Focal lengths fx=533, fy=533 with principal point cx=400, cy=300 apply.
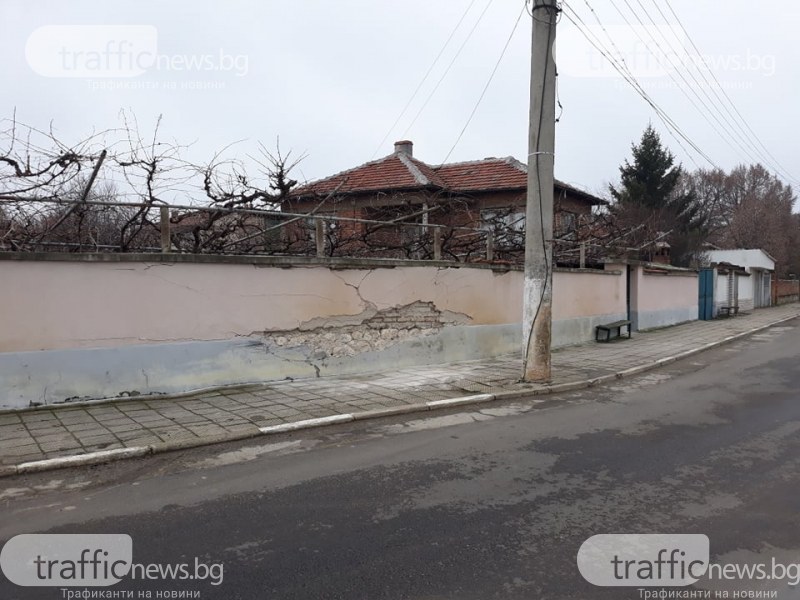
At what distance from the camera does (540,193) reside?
28.4ft

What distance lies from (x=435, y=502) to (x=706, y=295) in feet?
77.6

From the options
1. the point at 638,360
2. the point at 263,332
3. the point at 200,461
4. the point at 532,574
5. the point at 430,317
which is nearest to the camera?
the point at 532,574

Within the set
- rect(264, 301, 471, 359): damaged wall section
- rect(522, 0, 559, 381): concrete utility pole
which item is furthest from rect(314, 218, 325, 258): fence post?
rect(522, 0, 559, 381): concrete utility pole

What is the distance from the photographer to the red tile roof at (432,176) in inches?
717

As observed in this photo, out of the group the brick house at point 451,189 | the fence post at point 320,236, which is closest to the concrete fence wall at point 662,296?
the brick house at point 451,189

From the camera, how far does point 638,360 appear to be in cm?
1164

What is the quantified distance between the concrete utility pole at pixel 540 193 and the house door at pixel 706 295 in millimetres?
17843

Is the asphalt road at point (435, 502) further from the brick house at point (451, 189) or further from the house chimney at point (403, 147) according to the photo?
the house chimney at point (403, 147)

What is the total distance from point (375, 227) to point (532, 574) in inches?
329

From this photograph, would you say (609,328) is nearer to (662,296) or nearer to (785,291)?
(662,296)

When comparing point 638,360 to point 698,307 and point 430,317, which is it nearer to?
point 430,317

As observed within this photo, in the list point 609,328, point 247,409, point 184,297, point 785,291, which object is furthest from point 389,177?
point 785,291

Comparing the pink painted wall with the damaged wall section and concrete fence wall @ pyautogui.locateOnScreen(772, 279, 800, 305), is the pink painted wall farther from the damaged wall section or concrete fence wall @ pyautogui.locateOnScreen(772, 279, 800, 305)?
concrete fence wall @ pyautogui.locateOnScreen(772, 279, 800, 305)

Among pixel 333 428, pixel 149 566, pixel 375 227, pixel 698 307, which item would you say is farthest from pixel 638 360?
pixel 698 307
